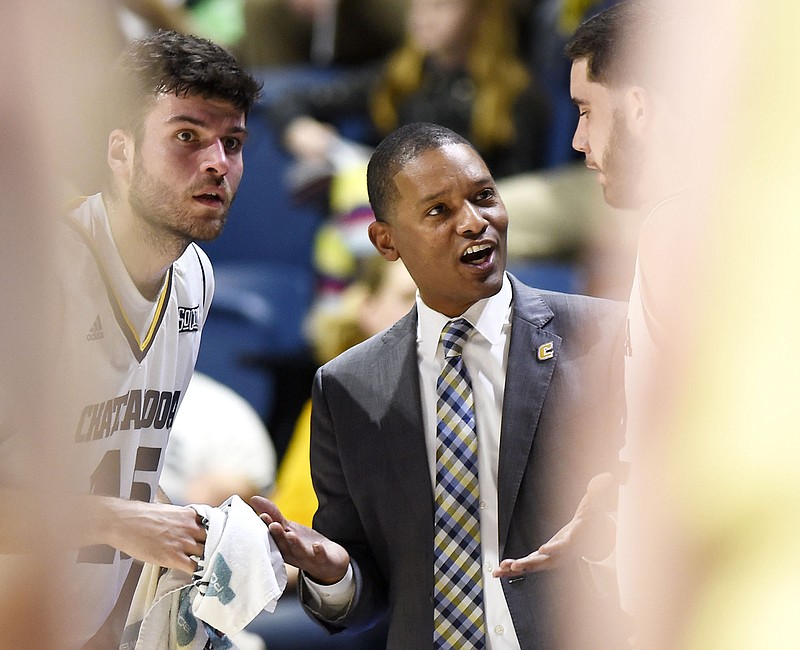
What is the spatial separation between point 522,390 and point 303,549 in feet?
1.08

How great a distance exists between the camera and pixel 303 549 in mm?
1186

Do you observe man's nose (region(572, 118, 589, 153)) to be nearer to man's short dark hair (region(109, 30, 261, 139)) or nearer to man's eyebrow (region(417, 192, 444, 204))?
man's eyebrow (region(417, 192, 444, 204))

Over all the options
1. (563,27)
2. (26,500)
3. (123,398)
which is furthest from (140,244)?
(563,27)

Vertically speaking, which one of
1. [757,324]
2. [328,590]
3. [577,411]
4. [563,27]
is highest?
[563,27]

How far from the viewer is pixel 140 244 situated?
124 cm

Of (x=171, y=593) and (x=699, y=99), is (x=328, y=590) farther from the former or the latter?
(x=699, y=99)

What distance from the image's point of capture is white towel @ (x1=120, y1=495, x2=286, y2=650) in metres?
1.10

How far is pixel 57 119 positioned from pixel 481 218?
2.63 feet

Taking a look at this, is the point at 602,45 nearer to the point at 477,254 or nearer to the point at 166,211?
the point at 477,254

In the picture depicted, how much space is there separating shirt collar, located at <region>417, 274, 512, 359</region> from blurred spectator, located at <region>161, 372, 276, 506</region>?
41.1 inches

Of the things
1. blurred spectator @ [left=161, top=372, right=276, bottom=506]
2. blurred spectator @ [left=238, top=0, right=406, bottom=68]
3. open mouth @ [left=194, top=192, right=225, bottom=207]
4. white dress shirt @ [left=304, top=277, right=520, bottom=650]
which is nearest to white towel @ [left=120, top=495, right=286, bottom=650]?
white dress shirt @ [left=304, top=277, right=520, bottom=650]

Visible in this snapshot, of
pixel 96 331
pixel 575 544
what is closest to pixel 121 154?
pixel 96 331

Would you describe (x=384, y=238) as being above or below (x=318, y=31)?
below

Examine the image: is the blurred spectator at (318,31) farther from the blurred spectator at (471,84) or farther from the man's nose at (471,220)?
the man's nose at (471,220)
